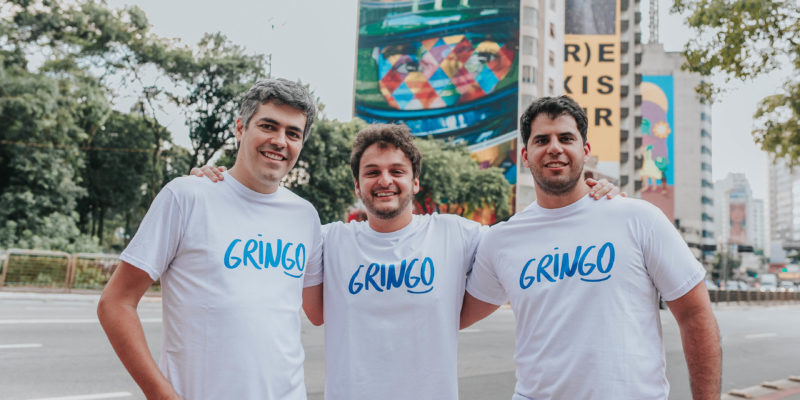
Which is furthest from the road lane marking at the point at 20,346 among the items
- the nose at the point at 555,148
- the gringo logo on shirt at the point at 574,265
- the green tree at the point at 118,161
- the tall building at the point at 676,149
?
the tall building at the point at 676,149

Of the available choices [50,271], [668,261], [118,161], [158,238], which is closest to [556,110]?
[668,261]

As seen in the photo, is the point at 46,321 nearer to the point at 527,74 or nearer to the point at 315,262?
the point at 315,262

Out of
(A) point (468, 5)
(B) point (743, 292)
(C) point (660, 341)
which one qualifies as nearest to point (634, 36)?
(A) point (468, 5)

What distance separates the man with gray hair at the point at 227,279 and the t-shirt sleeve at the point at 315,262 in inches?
11.9

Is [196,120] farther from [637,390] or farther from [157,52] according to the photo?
[637,390]

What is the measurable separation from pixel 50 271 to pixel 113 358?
11779 mm

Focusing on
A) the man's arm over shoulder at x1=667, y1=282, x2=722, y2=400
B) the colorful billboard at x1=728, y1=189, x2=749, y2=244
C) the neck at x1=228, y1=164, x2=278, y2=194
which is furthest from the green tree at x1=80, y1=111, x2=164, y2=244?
the colorful billboard at x1=728, y1=189, x2=749, y2=244

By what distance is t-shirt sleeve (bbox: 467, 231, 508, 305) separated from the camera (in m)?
2.95

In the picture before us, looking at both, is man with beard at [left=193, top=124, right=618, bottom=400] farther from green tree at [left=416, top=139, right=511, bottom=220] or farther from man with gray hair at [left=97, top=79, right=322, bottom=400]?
green tree at [left=416, top=139, right=511, bottom=220]

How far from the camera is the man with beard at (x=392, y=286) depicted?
9.09ft

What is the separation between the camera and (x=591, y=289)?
2502 millimetres

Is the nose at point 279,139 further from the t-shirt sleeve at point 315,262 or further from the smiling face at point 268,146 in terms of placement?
the t-shirt sleeve at point 315,262

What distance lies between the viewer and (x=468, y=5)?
53.7m

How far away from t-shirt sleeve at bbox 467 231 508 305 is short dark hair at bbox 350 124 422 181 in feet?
1.81
